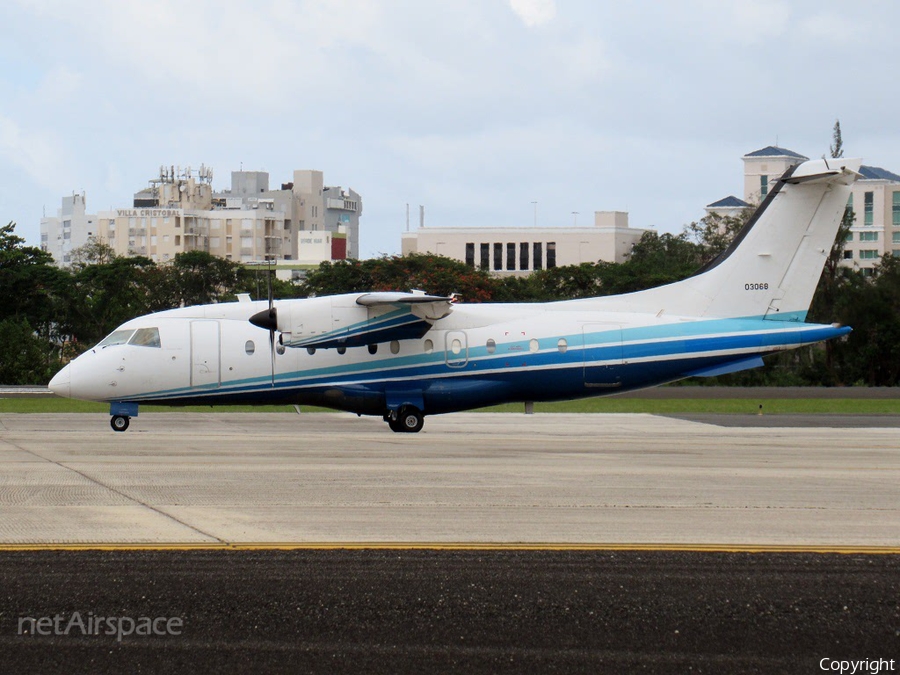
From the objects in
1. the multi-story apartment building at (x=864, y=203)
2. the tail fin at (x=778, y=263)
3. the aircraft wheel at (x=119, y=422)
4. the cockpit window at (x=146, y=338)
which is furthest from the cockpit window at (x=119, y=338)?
the multi-story apartment building at (x=864, y=203)

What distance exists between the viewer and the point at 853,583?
9.62m

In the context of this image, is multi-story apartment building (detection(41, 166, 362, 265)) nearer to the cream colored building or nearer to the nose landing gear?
the cream colored building

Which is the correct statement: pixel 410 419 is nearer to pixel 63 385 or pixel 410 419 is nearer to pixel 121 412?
pixel 121 412

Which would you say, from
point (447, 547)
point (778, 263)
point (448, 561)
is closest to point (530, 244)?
point (778, 263)

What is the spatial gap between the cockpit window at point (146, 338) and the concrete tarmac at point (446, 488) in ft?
6.92

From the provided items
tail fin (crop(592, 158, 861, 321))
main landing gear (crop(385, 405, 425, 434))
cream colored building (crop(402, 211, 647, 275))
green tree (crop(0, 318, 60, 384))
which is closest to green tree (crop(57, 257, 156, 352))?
green tree (crop(0, 318, 60, 384))

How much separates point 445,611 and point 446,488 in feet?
22.8

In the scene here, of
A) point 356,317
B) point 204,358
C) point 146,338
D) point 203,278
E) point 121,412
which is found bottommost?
point 121,412

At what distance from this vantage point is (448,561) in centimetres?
1041

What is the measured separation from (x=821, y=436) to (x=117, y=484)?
1742 centimetres

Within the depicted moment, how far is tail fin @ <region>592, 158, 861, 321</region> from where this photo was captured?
26.8 metres

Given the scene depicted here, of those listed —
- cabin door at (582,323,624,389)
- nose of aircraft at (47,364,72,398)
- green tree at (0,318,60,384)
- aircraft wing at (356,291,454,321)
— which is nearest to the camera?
aircraft wing at (356,291,454,321)

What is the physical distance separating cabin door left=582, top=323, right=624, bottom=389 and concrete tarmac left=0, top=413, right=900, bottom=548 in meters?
1.53

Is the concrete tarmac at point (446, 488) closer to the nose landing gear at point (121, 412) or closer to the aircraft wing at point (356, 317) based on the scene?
the nose landing gear at point (121, 412)
